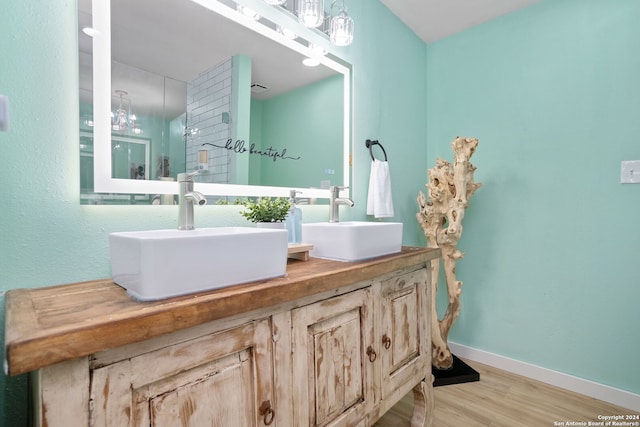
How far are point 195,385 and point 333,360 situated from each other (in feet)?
1.47

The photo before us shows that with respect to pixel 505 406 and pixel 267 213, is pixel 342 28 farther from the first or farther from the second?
pixel 505 406

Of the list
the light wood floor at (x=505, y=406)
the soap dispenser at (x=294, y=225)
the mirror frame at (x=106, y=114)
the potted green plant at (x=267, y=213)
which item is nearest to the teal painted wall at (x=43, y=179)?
the mirror frame at (x=106, y=114)

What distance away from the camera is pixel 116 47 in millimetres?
1006

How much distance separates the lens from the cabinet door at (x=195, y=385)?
587 millimetres

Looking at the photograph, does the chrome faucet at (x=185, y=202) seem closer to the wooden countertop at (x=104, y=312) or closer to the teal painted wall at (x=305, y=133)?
the wooden countertop at (x=104, y=312)

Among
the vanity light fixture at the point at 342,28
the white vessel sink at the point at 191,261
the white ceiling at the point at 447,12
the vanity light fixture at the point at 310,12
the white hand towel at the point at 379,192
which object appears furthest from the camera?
the white ceiling at the point at 447,12

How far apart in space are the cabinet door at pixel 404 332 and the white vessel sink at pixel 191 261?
1.77 feet

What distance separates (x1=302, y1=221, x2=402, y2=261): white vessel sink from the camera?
1197 mm

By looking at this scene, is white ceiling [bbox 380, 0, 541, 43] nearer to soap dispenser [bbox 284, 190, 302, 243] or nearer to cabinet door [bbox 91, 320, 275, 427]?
soap dispenser [bbox 284, 190, 302, 243]

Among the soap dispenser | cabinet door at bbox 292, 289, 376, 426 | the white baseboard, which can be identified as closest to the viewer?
cabinet door at bbox 292, 289, 376, 426

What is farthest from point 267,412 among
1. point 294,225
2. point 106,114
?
point 106,114

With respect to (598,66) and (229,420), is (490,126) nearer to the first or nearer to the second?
(598,66)

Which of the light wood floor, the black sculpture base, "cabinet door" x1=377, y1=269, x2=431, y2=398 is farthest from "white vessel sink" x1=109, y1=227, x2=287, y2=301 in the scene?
the black sculpture base

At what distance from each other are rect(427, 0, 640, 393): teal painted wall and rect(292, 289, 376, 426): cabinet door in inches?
60.1
